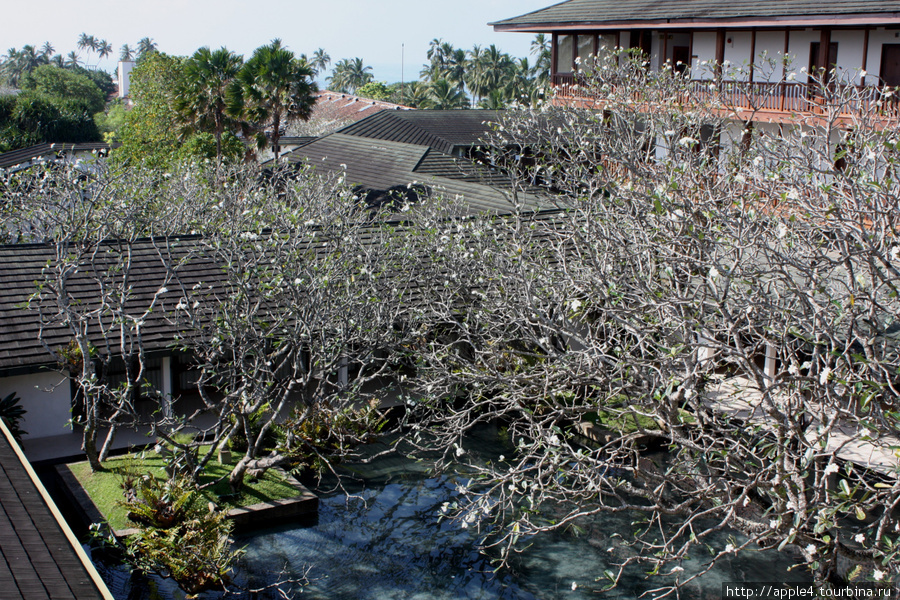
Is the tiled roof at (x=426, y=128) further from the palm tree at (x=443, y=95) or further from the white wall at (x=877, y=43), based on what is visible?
the palm tree at (x=443, y=95)

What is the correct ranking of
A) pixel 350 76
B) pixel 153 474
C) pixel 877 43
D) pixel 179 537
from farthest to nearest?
pixel 350 76 → pixel 877 43 → pixel 153 474 → pixel 179 537

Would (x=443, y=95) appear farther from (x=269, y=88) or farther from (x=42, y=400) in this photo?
(x=42, y=400)

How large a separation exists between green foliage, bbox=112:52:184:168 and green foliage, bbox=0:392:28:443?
635 inches

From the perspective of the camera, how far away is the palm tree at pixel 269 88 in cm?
2781

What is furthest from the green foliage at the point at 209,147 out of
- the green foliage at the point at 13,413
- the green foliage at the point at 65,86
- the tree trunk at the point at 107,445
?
the green foliage at the point at 65,86

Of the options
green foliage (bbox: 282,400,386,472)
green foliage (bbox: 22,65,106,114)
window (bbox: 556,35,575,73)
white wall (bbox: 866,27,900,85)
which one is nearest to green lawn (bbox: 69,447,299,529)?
green foliage (bbox: 282,400,386,472)

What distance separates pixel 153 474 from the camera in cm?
1327

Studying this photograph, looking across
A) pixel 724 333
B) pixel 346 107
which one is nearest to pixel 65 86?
pixel 346 107

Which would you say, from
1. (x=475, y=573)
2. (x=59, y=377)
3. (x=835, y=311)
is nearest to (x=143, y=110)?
(x=59, y=377)

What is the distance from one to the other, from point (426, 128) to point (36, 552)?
93.0ft

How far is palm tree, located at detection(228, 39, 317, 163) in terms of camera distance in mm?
27812

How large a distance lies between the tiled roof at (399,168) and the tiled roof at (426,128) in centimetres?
126

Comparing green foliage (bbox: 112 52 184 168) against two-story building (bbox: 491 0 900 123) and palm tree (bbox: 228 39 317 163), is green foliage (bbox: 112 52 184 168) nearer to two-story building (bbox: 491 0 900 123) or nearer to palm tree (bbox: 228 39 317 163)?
palm tree (bbox: 228 39 317 163)

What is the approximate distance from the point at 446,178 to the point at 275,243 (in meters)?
14.1
